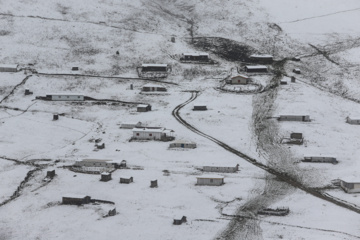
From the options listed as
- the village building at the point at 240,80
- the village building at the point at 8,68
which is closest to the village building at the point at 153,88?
the village building at the point at 240,80

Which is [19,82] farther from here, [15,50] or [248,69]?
[248,69]

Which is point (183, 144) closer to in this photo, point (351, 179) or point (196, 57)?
point (351, 179)

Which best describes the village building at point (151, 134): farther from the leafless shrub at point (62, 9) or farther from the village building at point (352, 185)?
the leafless shrub at point (62, 9)

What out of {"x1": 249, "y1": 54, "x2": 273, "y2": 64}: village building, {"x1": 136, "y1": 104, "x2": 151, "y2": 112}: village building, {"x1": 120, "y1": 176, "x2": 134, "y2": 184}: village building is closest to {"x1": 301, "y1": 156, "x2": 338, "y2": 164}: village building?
{"x1": 120, "y1": 176, "x2": 134, "y2": 184}: village building

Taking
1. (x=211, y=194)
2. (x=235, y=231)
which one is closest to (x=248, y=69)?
(x=211, y=194)

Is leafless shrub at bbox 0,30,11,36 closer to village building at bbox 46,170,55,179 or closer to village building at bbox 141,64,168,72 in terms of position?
village building at bbox 141,64,168,72
